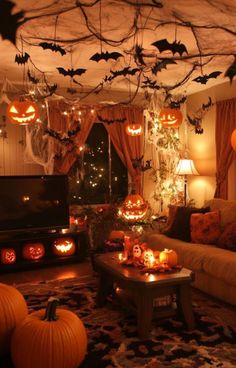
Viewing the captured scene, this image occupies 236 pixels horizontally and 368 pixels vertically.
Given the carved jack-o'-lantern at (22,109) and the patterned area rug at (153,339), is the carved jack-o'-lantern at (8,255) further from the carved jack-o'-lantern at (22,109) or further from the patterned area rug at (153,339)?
the carved jack-o'-lantern at (22,109)

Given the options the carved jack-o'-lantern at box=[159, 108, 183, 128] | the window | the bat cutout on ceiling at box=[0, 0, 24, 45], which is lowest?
the window

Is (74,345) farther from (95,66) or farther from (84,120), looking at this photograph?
(84,120)

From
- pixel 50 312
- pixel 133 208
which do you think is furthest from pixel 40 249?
pixel 50 312

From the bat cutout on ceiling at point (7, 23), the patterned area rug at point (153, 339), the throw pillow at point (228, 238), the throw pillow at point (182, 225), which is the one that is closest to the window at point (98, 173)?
the throw pillow at point (182, 225)

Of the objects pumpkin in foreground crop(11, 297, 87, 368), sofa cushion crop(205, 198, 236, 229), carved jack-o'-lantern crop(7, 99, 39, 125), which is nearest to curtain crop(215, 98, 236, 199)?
sofa cushion crop(205, 198, 236, 229)

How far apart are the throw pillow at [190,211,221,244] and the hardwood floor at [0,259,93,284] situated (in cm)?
149

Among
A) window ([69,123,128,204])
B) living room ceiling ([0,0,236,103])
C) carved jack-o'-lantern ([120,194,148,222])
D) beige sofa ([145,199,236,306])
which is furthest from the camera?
window ([69,123,128,204])

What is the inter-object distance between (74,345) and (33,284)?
7.38 ft

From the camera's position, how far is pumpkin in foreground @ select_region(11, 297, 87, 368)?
2.24m

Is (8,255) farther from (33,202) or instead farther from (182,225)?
(182,225)

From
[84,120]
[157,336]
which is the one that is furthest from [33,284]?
[84,120]

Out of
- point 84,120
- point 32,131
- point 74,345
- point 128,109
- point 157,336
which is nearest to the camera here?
point 74,345

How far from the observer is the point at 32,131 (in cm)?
575

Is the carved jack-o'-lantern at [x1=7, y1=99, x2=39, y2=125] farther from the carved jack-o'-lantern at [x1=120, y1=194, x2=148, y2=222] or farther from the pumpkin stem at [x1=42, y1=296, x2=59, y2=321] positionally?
the pumpkin stem at [x1=42, y1=296, x2=59, y2=321]
